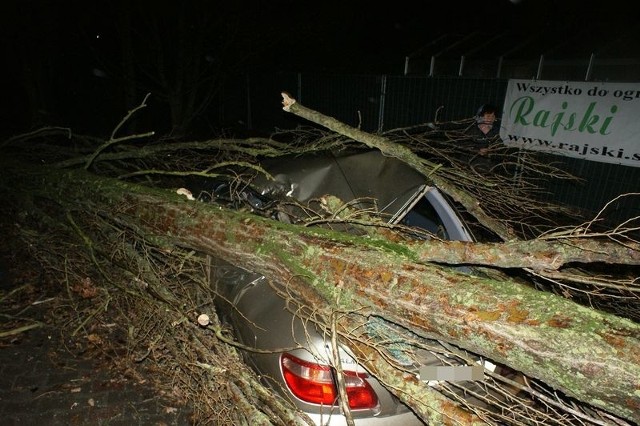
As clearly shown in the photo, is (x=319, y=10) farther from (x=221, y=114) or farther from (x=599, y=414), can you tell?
(x=599, y=414)

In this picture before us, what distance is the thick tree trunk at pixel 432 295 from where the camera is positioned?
1443 mm

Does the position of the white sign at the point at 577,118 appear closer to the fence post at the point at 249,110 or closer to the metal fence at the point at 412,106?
the metal fence at the point at 412,106

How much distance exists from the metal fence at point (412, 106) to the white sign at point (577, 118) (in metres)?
0.21

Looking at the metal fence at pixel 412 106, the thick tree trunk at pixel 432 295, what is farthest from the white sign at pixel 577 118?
the thick tree trunk at pixel 432 295

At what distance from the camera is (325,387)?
2.09 meters

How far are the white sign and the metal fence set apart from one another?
21cm

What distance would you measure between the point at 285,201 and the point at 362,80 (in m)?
7.37

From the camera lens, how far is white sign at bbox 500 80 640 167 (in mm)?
5516

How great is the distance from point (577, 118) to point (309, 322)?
5871mm

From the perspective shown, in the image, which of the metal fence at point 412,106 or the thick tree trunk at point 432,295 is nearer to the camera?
the thick tree trunk at point 432,295

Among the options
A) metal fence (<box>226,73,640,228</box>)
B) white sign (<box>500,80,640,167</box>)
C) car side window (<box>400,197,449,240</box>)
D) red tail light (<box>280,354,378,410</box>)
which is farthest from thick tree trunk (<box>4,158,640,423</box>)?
white sign (<box>500,80,640,167</box>)

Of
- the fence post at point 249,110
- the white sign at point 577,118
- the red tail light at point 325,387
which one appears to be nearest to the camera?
the red tail light at point 325,387

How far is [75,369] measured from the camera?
3148 millimetres

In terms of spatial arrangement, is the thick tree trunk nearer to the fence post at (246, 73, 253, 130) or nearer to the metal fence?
the metal fence
